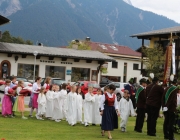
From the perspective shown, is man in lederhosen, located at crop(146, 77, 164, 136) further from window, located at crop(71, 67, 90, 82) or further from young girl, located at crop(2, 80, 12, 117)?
window, located at crop(71, 67, 90, 82)

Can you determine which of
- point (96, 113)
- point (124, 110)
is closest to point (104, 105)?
point (124, 110)

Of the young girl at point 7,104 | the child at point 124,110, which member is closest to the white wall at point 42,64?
the young girl at point 7,104

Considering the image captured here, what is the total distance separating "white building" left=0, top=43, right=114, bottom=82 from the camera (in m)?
40.0

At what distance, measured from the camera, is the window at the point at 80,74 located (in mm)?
44125

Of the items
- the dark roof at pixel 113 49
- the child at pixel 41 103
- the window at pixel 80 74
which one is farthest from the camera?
the dark roof at pixel 113 49

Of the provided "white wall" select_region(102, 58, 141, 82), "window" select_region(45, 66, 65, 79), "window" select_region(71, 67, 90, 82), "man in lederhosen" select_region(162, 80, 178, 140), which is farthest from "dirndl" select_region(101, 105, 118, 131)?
"white wall" select_region(102, 58, 141, 82)

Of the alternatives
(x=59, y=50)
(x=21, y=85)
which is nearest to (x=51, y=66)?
(x=59, y=50)

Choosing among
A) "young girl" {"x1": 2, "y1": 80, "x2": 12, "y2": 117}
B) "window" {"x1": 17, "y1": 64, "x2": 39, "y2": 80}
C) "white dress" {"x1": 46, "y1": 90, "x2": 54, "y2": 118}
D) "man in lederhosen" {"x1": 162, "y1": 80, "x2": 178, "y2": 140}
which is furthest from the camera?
"window" {"x1": 17, "y1": 64, "x2": 39, "y2": 80}

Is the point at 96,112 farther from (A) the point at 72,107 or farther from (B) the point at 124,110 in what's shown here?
(B) the point at 124,110

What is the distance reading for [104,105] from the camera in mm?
12773

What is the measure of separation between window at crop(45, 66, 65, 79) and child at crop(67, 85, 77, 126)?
26.4 metres

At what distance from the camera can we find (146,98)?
47.3 feet

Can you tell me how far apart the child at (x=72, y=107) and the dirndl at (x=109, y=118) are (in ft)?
10.6

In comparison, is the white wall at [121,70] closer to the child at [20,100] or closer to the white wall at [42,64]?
the white wall at [42,64]
